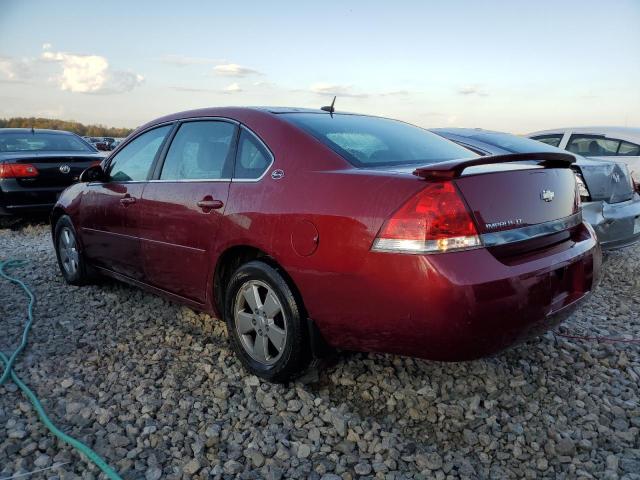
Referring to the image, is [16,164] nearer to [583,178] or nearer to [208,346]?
[208,346]

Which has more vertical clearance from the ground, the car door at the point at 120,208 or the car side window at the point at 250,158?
the car side window at the point at 250,158

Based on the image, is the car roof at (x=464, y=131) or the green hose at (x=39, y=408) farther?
the car roof at (x=464, y=131)

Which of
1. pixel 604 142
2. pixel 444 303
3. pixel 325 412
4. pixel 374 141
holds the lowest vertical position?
pixel 325 412

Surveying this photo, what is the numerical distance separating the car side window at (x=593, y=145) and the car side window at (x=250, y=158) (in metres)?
6.49

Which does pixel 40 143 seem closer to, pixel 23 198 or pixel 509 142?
pixel 23 198

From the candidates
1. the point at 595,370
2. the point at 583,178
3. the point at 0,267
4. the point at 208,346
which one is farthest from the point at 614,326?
the point at 0,267

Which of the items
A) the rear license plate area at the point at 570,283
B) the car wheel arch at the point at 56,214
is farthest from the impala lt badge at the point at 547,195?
the car wheel arch at the point at 56,214

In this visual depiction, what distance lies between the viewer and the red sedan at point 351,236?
2.20 m

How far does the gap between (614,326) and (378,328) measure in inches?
90.8

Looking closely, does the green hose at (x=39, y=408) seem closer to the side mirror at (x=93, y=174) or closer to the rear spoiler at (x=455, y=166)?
the side mirror at (x=93, y=174)

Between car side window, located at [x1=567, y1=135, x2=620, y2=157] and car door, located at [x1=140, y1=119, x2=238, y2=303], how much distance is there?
21.2ft

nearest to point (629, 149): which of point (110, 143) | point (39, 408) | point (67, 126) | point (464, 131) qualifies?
point (464, 131)

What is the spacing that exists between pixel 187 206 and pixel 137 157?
105 cm

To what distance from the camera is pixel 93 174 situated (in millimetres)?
4293
